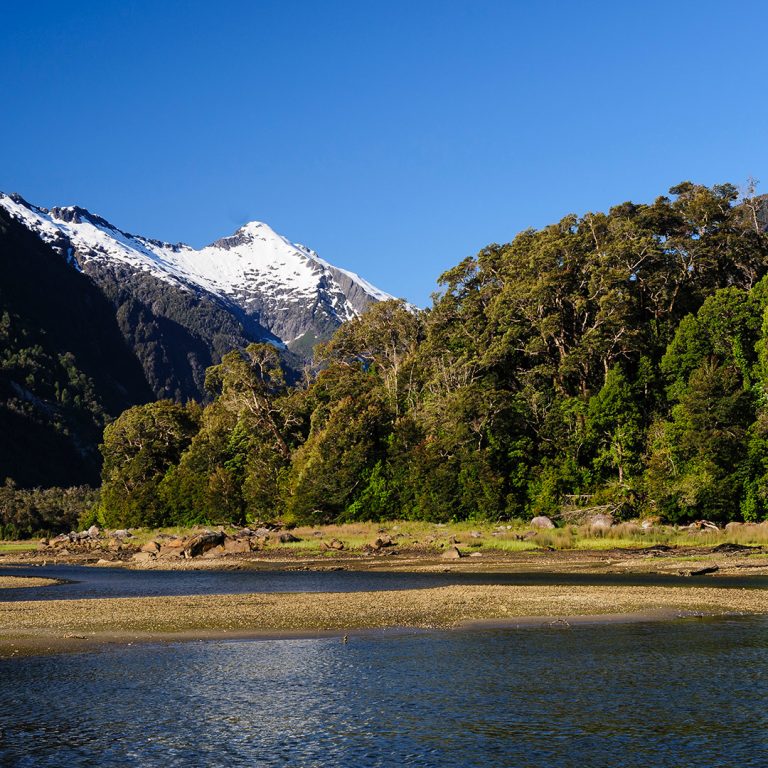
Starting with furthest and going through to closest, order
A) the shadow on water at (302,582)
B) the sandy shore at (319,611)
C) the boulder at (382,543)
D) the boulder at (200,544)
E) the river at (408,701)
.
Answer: the boulder at (200,544) → the boulder at (382,543) → the shadow on water at (302,582) → the sandy shore at (319,611) → the river at (408,701)

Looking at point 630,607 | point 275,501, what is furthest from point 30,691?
point 275,501

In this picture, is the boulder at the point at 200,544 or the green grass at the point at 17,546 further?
the green grass at the point at 17,546

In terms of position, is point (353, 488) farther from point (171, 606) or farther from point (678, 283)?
point (171, 606)

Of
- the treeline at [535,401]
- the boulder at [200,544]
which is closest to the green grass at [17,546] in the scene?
the treeline at [535,401]

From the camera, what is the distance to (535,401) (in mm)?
98938

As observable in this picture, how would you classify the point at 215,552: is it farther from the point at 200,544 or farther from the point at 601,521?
the point at 601,521

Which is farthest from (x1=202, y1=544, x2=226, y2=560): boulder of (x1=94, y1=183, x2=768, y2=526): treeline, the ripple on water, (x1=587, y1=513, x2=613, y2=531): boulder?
the ripple on water

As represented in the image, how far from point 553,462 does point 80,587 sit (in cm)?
5341

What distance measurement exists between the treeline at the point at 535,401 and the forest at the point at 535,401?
235 mm

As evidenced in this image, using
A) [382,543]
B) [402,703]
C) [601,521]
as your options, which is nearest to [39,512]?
[382,543]

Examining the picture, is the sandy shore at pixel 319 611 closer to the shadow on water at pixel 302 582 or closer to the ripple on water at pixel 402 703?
the ripple on water at pixel 402 703

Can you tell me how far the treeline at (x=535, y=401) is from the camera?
84.4 metres

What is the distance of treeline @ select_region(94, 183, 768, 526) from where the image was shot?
84.4 metres

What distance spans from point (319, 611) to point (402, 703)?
61.5 feet
